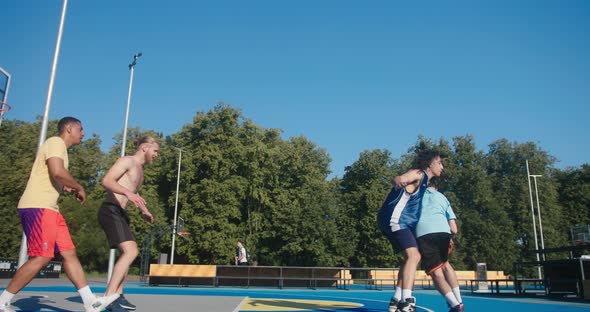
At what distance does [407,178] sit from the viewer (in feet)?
17.5

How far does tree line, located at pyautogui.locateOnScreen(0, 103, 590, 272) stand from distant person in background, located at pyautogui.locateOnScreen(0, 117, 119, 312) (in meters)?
30.3

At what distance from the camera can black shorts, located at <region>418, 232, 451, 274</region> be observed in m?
5.37

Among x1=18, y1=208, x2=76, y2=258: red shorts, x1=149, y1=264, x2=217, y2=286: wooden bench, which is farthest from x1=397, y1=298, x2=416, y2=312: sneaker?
x1=149, y1=264, x2=217, y2=286: wooden bench

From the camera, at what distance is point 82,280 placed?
4375mm

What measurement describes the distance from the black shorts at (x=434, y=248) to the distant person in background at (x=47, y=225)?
12.4 feet

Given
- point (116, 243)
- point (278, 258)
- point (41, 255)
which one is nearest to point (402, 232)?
point (116, 243)

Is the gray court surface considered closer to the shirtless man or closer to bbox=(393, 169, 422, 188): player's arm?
the shirtless man

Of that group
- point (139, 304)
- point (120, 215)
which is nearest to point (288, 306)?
point (139, 304)

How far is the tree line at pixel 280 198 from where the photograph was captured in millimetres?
35062

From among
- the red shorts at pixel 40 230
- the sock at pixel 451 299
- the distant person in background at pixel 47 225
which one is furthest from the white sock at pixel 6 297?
the sock at pixel 451 299

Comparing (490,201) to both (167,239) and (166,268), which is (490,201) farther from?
(166,268)

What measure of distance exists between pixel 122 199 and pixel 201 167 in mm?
34941

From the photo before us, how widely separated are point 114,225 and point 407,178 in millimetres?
3648

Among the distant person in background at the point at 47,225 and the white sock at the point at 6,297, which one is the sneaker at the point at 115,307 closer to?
the distant person in background at the point at 47,225
